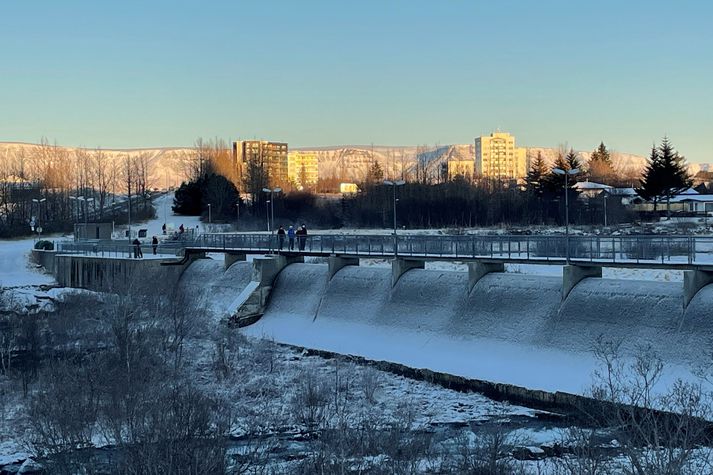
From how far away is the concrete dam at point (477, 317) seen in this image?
2942cm

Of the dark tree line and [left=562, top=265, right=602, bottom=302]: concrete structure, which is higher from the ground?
the dark tree line

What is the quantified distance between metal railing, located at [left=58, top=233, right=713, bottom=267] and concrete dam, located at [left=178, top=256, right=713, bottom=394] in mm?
913

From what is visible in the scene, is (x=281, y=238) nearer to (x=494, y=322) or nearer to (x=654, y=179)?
(x=494, y=322)

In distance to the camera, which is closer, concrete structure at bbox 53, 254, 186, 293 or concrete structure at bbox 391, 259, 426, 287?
concrete structure at bbox 391, 259, 426, 287

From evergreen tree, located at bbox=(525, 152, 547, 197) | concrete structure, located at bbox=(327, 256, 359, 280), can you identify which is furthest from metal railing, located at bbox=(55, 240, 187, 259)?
evergreen tree, located at bbox=(525, 152, 547, 197)

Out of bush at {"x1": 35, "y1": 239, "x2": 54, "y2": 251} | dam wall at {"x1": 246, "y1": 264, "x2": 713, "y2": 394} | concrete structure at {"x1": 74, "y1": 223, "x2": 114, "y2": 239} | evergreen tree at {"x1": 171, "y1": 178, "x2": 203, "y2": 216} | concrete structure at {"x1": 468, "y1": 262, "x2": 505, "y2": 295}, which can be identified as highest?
evergreen tree at {"x1": 171, "y1": 178, "x2": 203, "y2": 216}

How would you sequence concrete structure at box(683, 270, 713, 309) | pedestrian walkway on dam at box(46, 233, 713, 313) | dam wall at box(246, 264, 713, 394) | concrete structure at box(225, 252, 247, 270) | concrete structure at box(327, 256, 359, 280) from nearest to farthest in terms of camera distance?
dam wall at box(246, 264, 713, 394)
concrete structure at box(683, 270, 713, 309)
pedestrian walkway on dam at box(46, 233, 713, 313)
concrete structure at box(327, 256, 359, 280)
concrete structure at box(225, 252, 247, 270)

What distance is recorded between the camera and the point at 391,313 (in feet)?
132

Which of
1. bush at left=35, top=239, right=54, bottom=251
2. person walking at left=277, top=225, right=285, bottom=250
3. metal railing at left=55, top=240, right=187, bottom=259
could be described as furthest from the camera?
bush at left=35, top=239, right=54, bottom=251

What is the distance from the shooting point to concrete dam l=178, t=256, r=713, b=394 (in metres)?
29.4

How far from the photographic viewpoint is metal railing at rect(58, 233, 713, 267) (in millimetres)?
30953

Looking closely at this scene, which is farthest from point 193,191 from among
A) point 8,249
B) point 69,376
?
point 69,376

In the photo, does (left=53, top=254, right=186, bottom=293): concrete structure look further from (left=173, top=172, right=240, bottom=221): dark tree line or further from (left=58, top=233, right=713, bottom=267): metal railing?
(left=173, top=172, right=240, bottom=221): dark tree line

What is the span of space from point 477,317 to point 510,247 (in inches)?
152
